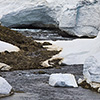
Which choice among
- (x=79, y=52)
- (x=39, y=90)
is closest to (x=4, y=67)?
(x=79, y=52)

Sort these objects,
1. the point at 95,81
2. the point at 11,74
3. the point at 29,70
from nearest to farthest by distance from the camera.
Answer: the point at 95,81, the point at 11,74, the point at 29,70

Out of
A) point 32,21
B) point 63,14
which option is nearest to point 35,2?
point 32,21

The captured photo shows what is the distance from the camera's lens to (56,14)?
2689 centimetres

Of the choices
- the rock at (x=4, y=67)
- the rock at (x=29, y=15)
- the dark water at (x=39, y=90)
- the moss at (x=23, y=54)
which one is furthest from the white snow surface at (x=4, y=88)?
the rock at (x=29, y=15)

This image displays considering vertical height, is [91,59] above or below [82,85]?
above

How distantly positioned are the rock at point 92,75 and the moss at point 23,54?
136 inches

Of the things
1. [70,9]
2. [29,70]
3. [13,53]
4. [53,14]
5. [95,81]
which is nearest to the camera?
[95,81]

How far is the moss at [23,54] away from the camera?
12.1 m

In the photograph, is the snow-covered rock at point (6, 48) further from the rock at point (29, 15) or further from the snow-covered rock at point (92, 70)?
the rock at point (29, 15)

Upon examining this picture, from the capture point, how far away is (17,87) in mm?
8312

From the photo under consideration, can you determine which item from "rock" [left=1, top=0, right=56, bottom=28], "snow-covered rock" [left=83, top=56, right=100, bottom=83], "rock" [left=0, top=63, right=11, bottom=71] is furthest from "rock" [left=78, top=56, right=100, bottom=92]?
"rock" [left=1, top=0, right=56, bottom=28]

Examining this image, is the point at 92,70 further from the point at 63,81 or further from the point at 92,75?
the point at 63,81

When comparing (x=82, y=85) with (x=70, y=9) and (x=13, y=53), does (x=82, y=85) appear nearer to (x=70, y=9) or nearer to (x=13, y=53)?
(x=13, y=53)

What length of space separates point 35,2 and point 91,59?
65.0 ft
